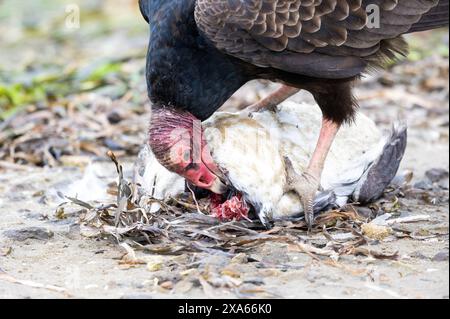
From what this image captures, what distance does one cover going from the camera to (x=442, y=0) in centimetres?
570

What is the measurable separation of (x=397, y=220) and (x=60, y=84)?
5.32m

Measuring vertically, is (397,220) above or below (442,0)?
below

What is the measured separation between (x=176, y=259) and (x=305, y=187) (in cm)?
109

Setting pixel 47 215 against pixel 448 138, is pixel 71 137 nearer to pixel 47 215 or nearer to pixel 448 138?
pixel 47 215

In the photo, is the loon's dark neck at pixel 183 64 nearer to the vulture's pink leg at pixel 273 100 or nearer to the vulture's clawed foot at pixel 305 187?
the vulture's pink leg at pixel 273 100

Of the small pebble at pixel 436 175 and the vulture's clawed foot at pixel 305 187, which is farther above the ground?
the vulture's clawed foot at pixel 305 187

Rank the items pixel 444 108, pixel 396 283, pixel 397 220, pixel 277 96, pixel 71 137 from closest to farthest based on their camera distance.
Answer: pixel 396 283 < pixel 397 220 < pixel 277 96 < pixel 71 137 < pixel 444 108

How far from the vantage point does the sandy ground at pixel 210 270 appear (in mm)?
4172

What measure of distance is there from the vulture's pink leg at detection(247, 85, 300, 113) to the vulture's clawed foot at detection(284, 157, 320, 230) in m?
0.71

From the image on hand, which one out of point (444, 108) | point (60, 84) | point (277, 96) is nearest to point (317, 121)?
point (277, 96)

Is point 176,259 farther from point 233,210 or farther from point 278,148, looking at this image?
point 278,148

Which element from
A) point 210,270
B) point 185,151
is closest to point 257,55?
point 185,151

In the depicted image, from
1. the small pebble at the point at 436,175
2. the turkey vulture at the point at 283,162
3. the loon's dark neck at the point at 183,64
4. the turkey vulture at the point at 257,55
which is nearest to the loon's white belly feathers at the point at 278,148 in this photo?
the turkey vulture at the point at 283,162

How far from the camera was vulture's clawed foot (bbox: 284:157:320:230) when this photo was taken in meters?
5.30
